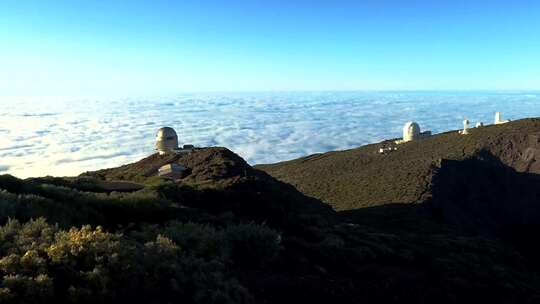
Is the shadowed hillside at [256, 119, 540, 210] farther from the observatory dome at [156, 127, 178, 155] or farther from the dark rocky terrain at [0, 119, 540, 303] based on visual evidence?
the observatory dome at [156, 127, 178, 155]

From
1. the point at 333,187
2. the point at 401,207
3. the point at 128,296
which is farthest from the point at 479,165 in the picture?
the point at 128,296

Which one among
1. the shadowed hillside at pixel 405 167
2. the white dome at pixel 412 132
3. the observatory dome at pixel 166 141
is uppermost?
the observatory dome at pixel 166 141

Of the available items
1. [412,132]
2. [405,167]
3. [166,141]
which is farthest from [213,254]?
[412,132]

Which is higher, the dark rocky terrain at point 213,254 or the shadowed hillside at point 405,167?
the dark rocky terrain at point 213,254

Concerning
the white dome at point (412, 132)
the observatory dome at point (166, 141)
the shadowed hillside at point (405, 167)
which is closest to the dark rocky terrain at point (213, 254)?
the shadowed hillside at point (405, 167)

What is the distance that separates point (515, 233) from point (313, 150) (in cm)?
7815

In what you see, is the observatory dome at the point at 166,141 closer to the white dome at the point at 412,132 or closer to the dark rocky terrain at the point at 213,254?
the dark rocky terrain at the point at 213,254

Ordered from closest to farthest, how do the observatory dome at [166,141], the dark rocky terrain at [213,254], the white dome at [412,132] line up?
the dark rocky terrain at [213,254], the observatory dome at [166,141], the white dome at [412,132]

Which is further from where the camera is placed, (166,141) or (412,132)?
(412,132)

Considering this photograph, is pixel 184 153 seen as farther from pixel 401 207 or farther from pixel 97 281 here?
pixel 97 281

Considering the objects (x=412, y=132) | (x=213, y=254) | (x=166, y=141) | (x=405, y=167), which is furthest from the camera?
(x=412, y=132)

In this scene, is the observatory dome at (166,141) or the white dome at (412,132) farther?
the white dome at (412,132)

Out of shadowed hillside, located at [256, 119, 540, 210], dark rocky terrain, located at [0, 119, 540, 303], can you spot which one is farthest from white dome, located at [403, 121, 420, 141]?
dark rocky terrain, located at [0, 119, 540, 303]

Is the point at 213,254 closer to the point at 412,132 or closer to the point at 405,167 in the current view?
the point at 405,167
